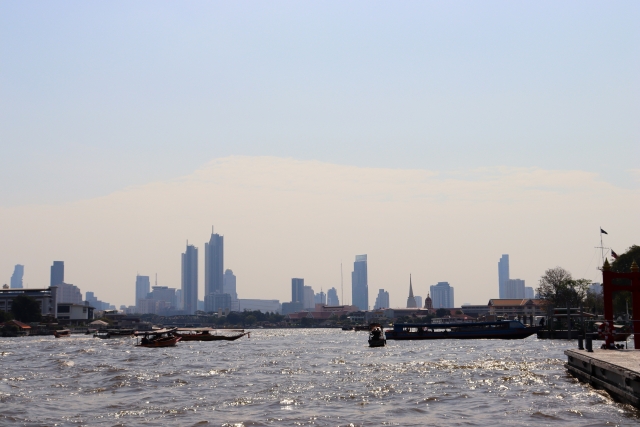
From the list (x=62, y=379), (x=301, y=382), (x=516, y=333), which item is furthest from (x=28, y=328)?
(x=301, y=382)

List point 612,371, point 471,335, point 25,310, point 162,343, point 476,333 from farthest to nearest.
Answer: point 25,310 → point 471,335 → point 476,333 → point 162,343 → point 612,371

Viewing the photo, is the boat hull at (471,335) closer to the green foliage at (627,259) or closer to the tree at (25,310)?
the green foliage at (627,259)

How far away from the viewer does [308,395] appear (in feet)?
106

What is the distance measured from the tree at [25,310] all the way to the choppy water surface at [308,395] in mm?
120119

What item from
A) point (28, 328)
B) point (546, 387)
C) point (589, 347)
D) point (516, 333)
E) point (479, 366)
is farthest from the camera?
point (28, 328)

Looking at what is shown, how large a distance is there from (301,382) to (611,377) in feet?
51.0

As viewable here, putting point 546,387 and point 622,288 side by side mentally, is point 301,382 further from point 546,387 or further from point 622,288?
point 622,288

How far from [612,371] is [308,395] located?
41.5 ft

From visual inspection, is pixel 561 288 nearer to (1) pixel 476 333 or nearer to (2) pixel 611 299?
(1) pixel 476 333

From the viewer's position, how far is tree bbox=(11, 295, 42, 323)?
162000 millimetres

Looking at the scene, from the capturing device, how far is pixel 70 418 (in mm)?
26516

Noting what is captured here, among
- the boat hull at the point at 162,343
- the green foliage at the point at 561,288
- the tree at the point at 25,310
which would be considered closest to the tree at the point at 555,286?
the green foliage at the point at 561,288

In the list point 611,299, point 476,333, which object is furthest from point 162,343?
point 611,299

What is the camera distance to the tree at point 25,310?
162000 mm
